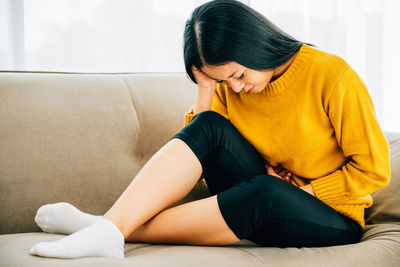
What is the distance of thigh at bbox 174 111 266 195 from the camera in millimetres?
1040

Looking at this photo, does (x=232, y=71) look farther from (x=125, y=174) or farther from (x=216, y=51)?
(x=125, y=174)

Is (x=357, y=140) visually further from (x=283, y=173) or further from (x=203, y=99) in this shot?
(x=203, y=99)

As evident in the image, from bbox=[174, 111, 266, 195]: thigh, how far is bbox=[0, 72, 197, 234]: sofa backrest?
12.4 inches

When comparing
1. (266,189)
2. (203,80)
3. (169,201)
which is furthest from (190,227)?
(203,80)

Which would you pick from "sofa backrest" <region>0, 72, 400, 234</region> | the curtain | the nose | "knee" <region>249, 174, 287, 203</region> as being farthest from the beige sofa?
the curtain

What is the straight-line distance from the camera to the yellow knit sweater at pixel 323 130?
0.99 m

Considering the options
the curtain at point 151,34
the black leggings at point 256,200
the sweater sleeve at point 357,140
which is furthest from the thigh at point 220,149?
the curtain at point 151,34

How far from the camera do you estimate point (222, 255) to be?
2.75ft

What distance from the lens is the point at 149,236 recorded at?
0.98 m

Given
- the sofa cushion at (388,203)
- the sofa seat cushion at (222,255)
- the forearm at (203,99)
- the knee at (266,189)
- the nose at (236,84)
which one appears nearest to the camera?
the sofa seat cushion at (222,255)

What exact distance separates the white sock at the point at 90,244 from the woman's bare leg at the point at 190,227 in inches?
4.4

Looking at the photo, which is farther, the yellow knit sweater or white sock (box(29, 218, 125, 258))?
the yellow knit sweater

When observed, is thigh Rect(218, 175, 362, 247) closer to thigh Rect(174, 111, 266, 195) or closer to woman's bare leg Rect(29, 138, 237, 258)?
woman's bare leg Rect(29, 138, 237, 258)

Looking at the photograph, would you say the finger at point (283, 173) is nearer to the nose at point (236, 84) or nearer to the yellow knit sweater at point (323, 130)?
the yellow knit sweater at point (323, 130)
